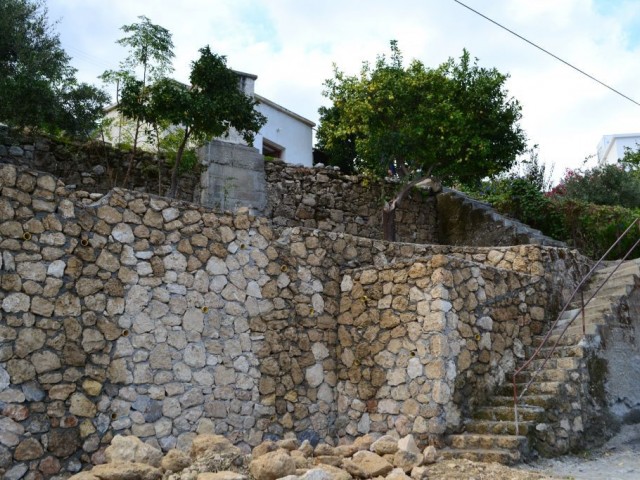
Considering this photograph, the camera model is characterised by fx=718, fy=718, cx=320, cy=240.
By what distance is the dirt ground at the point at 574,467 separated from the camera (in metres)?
6.52

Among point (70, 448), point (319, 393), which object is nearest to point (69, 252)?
point (70, 448)

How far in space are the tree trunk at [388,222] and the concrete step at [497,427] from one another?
6644 millimetres

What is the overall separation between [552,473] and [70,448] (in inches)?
184

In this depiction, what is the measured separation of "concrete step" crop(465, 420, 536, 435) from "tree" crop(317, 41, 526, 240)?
265 inches

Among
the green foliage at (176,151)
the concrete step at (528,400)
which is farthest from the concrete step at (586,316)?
the green foliage at (176,151)

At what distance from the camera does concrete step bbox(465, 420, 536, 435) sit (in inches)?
299

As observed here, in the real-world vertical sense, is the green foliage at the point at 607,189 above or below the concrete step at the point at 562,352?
above

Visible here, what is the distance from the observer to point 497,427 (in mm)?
7773

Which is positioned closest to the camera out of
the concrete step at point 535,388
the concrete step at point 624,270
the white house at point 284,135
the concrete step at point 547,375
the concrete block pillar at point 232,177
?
the concrete step at point 535,388

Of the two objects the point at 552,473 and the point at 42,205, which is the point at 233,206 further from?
the point at 552,473

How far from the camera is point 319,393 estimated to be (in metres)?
8.99

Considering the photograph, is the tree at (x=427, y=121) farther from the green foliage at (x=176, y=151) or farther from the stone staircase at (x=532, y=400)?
the stone staircase at (x=532, y=400)

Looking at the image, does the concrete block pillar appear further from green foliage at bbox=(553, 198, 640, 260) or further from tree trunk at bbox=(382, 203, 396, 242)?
green foliage at bbox=(553, 198, 640, 260)

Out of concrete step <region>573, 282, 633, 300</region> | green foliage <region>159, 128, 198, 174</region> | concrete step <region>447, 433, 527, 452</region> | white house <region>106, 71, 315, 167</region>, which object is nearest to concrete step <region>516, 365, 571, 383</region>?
concrete step <region>447, 433, 527, 452</region>
